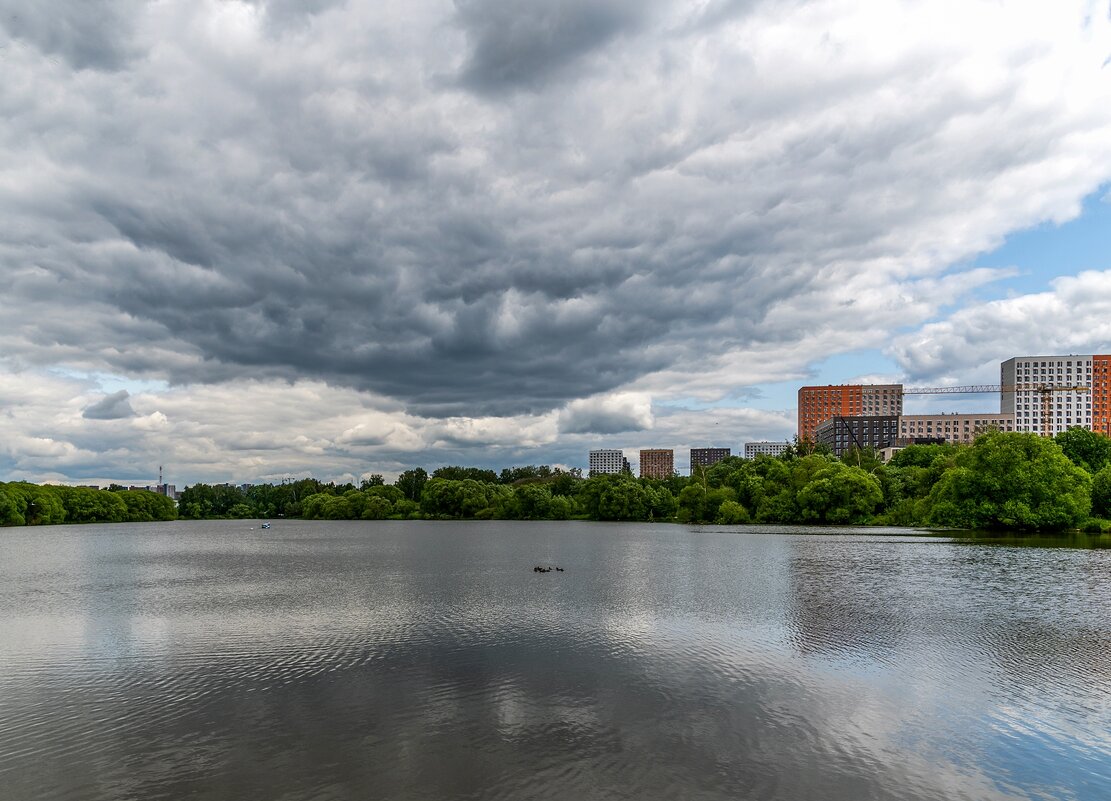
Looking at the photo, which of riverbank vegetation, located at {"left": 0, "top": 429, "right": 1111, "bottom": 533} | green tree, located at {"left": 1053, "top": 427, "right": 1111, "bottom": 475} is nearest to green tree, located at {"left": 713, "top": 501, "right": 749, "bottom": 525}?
riverbank vegetation, located at {"left": 0, "top": 429, "right": 1111, "bottom": 533}

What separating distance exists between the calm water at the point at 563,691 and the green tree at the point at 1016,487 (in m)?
47.4

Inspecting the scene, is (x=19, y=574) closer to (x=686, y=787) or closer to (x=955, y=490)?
(x=686, y=787)

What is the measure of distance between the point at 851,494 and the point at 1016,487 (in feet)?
120

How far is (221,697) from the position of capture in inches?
813

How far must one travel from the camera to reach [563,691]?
2139cm

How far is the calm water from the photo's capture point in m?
15.0

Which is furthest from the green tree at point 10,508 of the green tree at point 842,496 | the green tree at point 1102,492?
the green tree at point 1102,492

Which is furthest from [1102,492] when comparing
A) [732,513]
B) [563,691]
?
[563,691]

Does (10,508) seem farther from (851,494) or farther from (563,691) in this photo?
(563,691)

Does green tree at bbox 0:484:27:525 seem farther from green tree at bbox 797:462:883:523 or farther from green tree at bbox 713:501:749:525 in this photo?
green tree at bbox 797:462:883:523

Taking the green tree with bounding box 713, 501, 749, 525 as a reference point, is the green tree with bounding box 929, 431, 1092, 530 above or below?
above

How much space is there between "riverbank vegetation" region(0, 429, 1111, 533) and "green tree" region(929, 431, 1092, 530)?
130 mm

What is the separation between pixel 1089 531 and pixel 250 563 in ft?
328

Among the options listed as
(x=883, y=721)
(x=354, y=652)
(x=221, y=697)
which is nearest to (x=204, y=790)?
(x=221, y=697)
